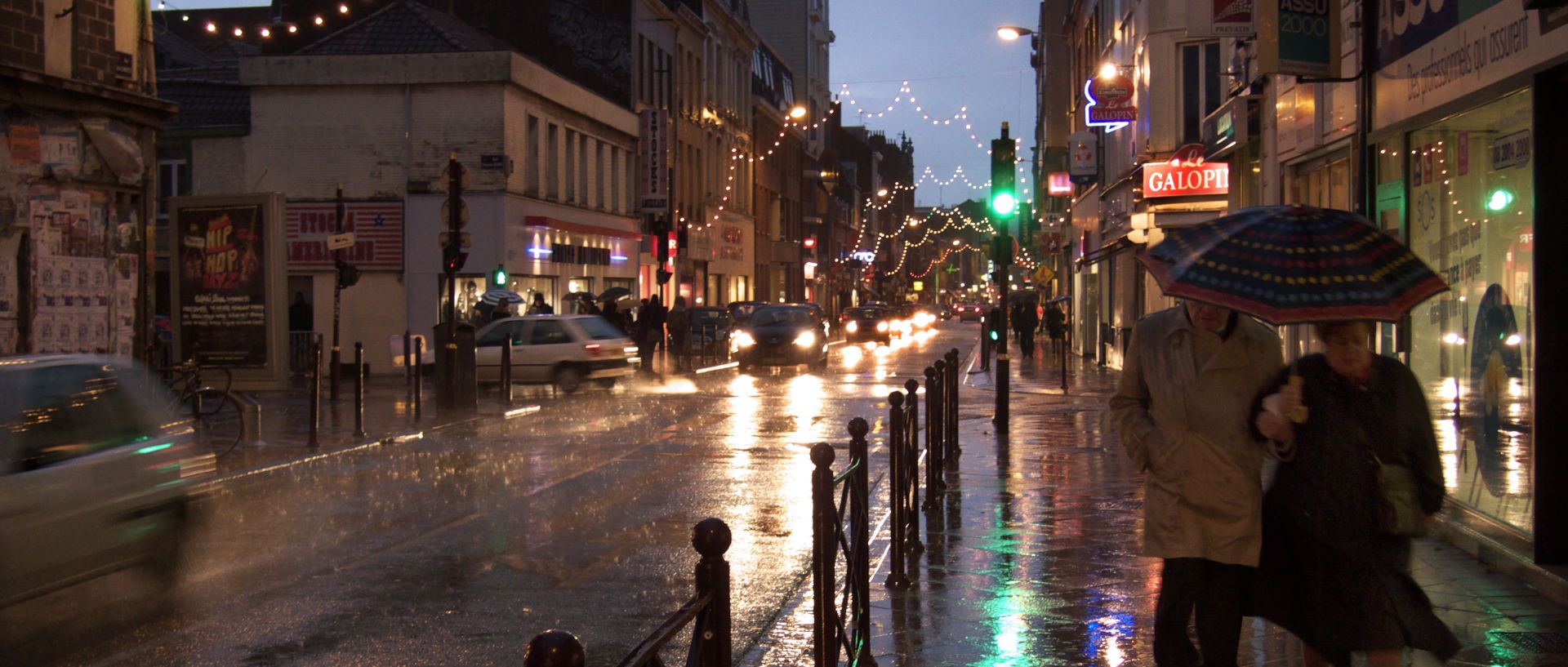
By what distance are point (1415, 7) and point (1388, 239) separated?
5.69 meters

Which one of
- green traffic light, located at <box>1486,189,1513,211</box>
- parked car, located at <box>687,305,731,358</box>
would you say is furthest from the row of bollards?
parked car, located at <box>687,305,731,358</box>

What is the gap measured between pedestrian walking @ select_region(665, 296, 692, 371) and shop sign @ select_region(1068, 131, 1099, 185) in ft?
36.1

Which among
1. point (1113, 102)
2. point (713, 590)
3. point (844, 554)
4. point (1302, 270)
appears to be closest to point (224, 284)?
point (844, 554)

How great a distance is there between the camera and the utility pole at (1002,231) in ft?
54.4

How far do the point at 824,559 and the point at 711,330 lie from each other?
109 feet

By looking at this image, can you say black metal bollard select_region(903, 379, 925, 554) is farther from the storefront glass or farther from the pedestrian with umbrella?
the pedestrian with umbrella

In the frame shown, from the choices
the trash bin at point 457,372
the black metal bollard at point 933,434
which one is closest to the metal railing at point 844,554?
the black metal bollard at point 933,434

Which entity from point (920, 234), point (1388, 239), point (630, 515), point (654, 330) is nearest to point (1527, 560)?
point (1388, 239)

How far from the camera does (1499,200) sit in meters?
8.39

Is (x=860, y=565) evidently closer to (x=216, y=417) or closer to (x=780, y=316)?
(x=216, y=417)

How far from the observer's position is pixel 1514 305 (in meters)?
8.09

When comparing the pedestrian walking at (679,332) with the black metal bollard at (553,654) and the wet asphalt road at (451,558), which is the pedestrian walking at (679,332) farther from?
the black metal bollard at (553,654)

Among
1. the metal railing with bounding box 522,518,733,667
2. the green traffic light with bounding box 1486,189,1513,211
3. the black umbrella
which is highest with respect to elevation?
the black umbrella

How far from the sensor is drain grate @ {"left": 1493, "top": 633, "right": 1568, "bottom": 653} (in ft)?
20.0
